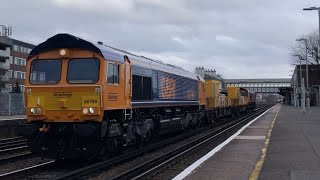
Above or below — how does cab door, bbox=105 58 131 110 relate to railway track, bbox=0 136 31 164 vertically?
above

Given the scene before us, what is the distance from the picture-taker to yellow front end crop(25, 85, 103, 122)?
1186 centimetres

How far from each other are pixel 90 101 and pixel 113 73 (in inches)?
49.7

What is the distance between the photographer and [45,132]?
1206 cm

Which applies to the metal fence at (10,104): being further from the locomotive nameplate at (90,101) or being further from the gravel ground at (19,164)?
the locomotive nameplate at (90,101)

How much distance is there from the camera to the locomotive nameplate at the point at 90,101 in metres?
11.8

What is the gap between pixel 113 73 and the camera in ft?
41.9

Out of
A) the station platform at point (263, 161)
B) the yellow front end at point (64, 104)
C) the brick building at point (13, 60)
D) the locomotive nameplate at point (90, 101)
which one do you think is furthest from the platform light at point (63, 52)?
the brick building at point (13, 60)

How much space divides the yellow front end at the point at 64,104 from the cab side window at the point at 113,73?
67 cm

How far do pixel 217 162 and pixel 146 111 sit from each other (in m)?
4.36

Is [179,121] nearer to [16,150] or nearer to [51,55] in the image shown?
[16,150]

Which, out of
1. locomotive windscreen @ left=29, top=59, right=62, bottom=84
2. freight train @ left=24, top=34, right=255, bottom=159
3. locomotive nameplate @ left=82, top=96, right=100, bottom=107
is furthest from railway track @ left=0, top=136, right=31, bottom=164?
locomotive nameplate @ left=82, top=96, right=100, bottom=107

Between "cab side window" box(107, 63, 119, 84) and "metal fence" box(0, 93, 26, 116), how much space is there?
77.1 feet

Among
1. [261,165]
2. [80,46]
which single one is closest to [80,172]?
[80,46]

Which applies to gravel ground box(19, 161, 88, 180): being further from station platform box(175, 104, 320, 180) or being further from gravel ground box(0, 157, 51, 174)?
station platform box(175, 104, 320, 180)
